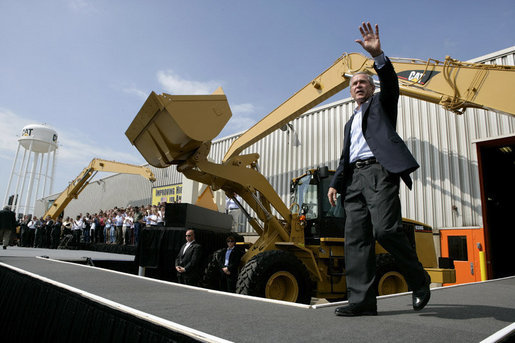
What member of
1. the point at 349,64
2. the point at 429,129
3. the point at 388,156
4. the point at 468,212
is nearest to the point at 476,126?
the point at 429,129

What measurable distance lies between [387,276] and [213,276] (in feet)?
9.56

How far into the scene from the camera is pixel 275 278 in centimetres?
494

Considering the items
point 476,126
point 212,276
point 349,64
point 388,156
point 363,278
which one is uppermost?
point 349,64

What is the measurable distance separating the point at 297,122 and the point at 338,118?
2.05 m

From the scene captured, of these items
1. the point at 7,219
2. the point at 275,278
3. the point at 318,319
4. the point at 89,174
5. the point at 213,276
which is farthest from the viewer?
the point at 89,174

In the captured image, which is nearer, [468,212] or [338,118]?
[468,212]

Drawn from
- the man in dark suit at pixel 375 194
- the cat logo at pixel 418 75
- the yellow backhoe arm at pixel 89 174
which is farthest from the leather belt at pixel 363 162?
the yellow backhoe arm at pixel 89 174

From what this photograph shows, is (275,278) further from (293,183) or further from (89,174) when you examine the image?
(89,174)

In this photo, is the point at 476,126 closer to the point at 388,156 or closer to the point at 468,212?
the point at 468,212

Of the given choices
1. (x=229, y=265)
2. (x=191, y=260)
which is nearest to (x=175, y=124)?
(x=229, y=265)

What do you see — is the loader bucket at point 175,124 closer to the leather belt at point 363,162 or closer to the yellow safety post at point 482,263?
the leather belt at point 363,162

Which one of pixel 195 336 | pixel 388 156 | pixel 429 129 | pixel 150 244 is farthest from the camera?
pixel 429 129

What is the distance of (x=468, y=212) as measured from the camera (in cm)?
928

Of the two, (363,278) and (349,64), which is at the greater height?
(349,64)
